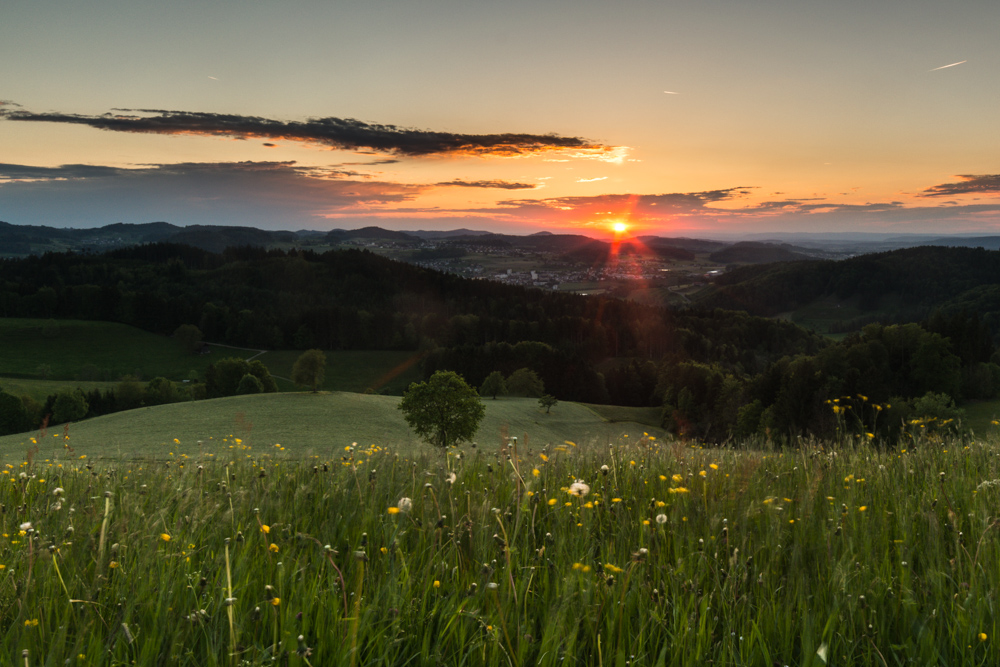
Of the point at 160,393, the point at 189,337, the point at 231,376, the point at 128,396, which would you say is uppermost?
the point at 231,376

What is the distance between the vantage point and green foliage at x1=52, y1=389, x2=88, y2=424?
82.0 m

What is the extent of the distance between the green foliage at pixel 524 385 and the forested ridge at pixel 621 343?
Result: 30.6 ft

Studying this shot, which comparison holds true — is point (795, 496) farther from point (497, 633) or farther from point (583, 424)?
point (583, 424)

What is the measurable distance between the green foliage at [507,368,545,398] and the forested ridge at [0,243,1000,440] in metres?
9.34

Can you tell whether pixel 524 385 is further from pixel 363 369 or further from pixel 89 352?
pixel 89 352

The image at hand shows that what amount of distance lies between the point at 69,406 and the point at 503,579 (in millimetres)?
103604

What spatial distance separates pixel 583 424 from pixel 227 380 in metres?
63.0

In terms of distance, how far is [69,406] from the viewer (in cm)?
8312

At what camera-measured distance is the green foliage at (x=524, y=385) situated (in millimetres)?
91875

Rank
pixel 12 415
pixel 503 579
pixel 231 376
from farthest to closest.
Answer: pixel 231 376
pixel 12 415
pixel 503 579

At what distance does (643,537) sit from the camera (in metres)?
3.54

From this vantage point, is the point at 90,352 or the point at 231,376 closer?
the point at 231,376

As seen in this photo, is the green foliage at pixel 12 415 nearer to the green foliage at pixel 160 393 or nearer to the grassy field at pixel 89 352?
the green foliage at pixel 160 393

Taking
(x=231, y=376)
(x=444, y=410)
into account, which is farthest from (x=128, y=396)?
(x=444, y=410)
